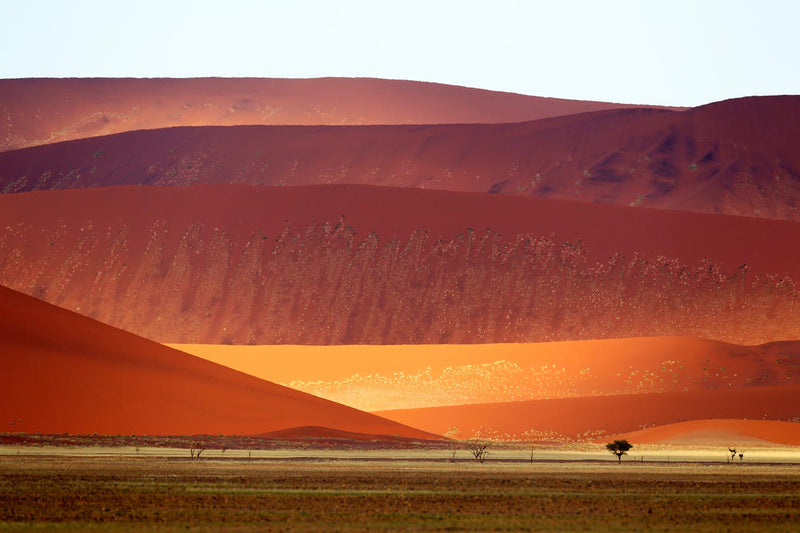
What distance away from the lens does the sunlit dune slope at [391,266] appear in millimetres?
78188

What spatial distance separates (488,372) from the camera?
6400 centimetres

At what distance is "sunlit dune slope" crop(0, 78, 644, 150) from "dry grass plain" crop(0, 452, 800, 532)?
4878 inches

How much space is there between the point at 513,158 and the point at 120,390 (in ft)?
246

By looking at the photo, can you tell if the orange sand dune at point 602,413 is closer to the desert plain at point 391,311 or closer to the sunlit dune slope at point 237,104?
the desert plain at point 391,311

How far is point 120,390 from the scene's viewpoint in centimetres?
4409

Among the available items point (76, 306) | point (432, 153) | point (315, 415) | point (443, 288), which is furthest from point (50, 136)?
point (315, 415)

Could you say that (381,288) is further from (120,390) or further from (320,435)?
(120,390)

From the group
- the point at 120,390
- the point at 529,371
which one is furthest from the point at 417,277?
the point at 120,390

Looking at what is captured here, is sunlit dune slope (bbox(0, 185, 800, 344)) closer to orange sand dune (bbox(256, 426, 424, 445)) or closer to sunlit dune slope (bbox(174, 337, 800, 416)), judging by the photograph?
sunlit dune slope (bbox(174, 337, 800, 416))

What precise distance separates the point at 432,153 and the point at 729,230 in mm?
38021

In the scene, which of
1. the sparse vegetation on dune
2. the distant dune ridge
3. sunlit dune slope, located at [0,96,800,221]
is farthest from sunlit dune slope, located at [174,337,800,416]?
sunlit dune slope, located at [0,96,800,221]

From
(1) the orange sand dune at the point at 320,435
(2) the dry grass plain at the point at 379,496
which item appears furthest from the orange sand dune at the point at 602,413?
(2) the dry grass plain at the point at 379,496

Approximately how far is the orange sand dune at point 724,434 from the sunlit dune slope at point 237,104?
110m

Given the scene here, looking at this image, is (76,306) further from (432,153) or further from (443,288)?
(432,153)
